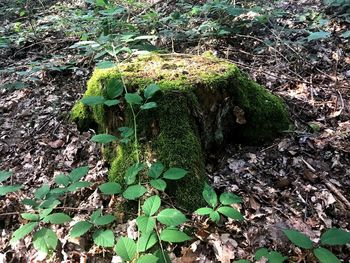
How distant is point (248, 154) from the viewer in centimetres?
333

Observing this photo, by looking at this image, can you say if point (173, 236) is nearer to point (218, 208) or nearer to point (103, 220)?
point (218, 208)

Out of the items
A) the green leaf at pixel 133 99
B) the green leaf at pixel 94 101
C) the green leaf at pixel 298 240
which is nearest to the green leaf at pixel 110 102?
the green leaf at pixel 94 101

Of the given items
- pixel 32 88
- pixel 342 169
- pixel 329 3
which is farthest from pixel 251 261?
pixel 329 3

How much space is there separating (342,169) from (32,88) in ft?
13.5

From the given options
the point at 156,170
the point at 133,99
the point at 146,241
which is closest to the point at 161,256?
the point at 146,241

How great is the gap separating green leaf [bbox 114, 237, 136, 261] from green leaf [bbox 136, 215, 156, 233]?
0.34 ft

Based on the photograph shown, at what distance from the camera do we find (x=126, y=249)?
1.99 meters

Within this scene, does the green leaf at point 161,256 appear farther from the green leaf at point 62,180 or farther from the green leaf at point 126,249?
the green leaf at point 62,180

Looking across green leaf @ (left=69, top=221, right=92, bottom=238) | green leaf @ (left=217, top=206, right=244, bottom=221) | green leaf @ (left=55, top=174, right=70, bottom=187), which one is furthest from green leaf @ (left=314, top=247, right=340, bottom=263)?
green leaf @ (left=55, top=174, right=70, bottom=187)

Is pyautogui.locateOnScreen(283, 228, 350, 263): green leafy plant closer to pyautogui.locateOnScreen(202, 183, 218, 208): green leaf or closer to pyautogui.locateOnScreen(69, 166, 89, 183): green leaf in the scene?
pyautogui.locateOnScreen(202, 183, 218, 208): green leaf

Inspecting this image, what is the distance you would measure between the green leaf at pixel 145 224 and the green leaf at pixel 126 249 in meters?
0.10

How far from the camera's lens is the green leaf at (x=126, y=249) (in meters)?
1.95

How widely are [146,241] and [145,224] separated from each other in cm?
14

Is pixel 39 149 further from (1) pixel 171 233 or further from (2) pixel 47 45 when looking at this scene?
(2) pixel 47 45
